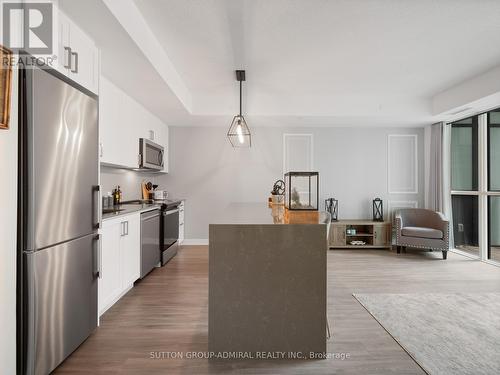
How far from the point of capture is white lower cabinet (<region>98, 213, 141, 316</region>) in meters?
2.81

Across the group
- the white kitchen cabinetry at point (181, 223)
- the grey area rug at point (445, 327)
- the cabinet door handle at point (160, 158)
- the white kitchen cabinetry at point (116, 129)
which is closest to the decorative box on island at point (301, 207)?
the grey area rug at point (445, 327)

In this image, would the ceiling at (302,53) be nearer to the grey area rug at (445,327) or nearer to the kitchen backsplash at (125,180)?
the kitchen backsplash at (125,180)

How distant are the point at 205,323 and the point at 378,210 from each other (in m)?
4.49

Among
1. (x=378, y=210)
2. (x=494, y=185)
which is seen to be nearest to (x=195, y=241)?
(x=378, y=210)

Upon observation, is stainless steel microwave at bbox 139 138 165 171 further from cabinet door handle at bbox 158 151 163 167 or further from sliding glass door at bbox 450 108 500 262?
sliding glass door at bbox 450 108 500 262

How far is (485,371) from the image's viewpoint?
201 centimetres

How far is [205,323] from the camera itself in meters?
2.70

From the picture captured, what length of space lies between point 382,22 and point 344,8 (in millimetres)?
477

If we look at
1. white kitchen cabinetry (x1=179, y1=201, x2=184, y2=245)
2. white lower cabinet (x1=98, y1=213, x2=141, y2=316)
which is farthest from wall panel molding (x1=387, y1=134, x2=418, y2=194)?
white lower cabinet (x1=98, y1=213, x2=141, y2=316)

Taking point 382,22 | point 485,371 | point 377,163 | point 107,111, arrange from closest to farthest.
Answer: point 485,371 → point 382,22 → point 107,111 → point 377,163

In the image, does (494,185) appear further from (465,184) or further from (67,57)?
(67,57)

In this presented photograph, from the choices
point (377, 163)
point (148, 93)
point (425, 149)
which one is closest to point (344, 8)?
point (148, 93)

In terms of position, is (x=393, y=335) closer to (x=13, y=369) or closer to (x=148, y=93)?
(x=13, y=369)

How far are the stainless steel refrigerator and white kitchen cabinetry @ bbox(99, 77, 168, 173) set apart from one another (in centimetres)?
102
